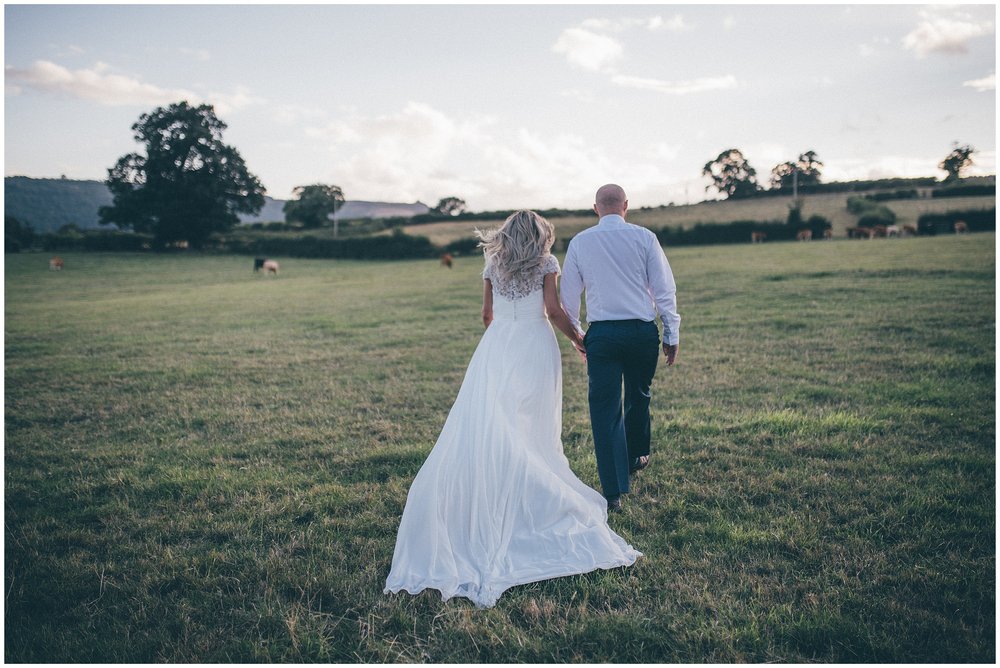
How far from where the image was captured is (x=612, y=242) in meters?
4.66

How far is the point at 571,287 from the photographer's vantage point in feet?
15.9

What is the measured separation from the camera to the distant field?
167 ft

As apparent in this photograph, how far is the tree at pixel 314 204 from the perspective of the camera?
84.6m

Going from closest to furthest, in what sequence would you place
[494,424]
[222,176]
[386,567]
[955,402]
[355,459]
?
[386,567] → [494,424] → [355,459] → [955,402] → [222,176]

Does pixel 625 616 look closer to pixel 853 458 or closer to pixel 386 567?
pixel 386 567

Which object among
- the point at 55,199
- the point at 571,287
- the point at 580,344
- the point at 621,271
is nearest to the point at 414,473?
the point at 580,344

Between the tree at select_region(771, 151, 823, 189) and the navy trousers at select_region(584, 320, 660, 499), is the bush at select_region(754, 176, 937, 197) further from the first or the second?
the navy trousers at select_region(584, 320, 660, 499)

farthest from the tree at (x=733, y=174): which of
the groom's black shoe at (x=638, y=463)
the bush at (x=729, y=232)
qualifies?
the groom's black shoe at (x=638, y=463)

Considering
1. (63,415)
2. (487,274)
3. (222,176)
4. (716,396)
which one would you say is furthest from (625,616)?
(222,176)

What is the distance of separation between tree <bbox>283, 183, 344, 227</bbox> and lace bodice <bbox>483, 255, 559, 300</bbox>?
84617mm

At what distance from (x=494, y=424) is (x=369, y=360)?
7098mm

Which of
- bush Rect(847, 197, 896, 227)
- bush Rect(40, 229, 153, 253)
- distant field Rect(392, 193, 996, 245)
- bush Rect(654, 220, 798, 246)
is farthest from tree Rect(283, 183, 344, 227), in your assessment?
bush Rect(847, 197, 896, 227)

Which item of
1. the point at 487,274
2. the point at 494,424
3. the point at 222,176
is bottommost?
the point at 494,424

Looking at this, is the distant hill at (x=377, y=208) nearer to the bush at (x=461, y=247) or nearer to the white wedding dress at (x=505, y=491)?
the bush at (x=461, y=247)
